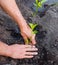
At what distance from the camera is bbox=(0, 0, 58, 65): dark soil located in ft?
7.32

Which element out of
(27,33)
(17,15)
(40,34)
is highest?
(17,15)

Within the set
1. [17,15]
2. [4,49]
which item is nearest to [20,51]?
[4,49]

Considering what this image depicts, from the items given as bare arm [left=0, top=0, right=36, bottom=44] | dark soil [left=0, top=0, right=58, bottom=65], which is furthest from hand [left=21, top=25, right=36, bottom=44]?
dark soil [left=0, top=0, right=58, bottom=65]

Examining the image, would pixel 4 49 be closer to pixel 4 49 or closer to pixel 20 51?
pixel 4 49

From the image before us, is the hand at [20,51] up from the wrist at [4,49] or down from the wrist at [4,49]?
down

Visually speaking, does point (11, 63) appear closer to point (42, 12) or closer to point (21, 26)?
point (21, 26)

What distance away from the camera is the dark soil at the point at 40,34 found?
2230mm

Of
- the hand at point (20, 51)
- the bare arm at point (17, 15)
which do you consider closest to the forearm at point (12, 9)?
the bare arm at point (17, 15)

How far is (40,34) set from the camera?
2.40 m

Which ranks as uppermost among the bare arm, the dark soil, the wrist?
the bare arm

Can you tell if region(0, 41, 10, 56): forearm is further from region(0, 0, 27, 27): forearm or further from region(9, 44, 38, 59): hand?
region(0, 0, 27, 27): forearm

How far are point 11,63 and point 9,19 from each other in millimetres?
508

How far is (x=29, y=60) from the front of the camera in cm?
223

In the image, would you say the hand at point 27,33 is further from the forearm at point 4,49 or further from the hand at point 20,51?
the forearm at point 4,49
